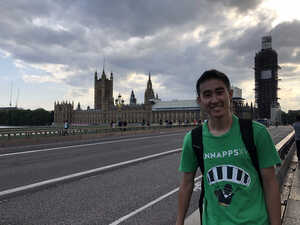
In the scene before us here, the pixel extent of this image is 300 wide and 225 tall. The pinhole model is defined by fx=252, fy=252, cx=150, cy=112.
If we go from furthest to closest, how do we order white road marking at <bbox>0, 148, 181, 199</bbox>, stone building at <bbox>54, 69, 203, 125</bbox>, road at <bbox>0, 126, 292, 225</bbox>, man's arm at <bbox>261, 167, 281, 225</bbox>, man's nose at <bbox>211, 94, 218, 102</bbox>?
stone building at <bbox>54, 69, 203, 125</bbox>, white road marking at <bbox>0, 148, 181, 199</bbox>, road at <bbox>0, 126, 292, 225</bbox>, man's nose at <bbox>211, 94, 218, 102</bbox>, man's arm at <bbox>261, 167, 281, 225</bbox>

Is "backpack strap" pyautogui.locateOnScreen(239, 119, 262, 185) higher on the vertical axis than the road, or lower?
higher

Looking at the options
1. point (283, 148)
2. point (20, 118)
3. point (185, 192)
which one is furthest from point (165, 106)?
point (185, 192)

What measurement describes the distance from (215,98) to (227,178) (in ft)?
1.98

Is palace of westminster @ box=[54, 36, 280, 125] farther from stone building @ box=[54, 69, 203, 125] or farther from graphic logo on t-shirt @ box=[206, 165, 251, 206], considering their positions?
graphic logo on t-shirt @ box=[206, 165, 251, 206]

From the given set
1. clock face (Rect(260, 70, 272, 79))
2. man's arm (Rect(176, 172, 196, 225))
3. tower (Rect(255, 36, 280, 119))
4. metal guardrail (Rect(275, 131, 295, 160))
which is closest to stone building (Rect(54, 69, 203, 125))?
tower (Rect(255, 36, 280, 119))

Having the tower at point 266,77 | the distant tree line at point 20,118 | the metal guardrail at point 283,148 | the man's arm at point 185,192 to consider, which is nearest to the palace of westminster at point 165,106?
the tower at point 266,77

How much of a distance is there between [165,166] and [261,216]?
318 inches

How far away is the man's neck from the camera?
1953mm

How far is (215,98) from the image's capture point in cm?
194

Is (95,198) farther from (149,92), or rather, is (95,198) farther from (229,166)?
(149,92)

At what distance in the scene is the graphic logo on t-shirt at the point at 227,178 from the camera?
1821 millimetres

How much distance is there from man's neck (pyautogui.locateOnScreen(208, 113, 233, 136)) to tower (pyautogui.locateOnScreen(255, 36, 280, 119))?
443 ft

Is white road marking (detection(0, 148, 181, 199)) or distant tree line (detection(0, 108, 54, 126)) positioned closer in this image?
white road marking (detection(0, 148, 181, 199))

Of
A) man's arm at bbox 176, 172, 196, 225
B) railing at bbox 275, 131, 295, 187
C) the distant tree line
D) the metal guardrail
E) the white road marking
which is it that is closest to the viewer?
man's arm at bbox 176, 172, 196, 225
